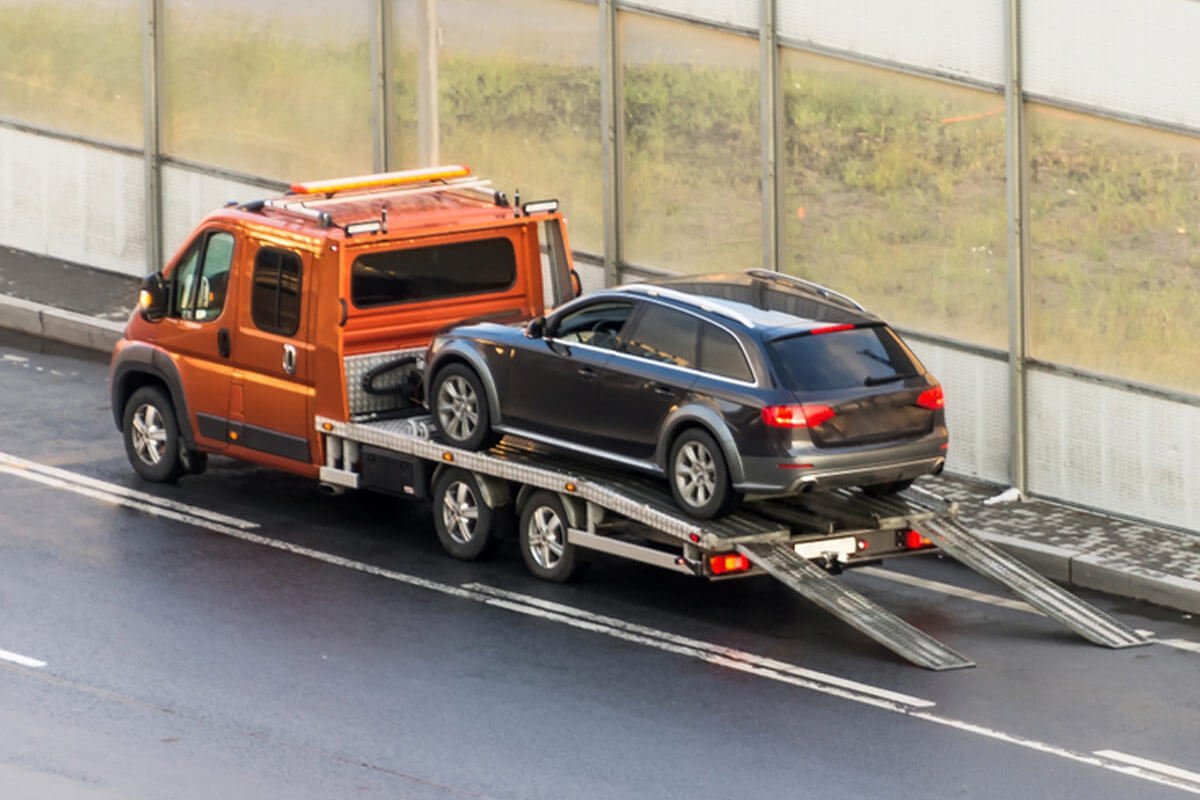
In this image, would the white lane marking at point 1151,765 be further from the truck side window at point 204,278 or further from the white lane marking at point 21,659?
the truck side window at point 204,278

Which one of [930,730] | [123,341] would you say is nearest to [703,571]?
[930,730]

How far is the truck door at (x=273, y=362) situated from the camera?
15984 millimetres

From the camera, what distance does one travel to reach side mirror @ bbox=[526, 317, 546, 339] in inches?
592

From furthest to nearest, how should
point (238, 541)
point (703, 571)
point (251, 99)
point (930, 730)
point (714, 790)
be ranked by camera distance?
point (251, 99) < point (238, 541) < point (703, 571) < point (930, 730) < point (714, 790)

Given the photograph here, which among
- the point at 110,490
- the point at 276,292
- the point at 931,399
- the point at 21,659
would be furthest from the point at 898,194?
the point at 21,659

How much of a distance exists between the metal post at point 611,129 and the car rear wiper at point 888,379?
6.68m

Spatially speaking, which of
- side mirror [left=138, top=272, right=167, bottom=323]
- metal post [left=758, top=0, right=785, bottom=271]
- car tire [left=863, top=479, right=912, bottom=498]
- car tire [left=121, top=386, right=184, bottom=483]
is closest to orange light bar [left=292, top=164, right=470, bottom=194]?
side mirror [left=138, top=272, right=167, bottom=323]

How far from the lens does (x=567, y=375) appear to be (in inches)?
583

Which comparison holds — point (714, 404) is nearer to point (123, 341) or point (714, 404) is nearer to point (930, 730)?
point (930, 730)

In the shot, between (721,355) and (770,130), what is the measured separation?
542 cm

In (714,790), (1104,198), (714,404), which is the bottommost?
(714,790)

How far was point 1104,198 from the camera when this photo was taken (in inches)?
661

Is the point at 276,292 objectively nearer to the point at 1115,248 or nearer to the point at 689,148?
the point at 689,148

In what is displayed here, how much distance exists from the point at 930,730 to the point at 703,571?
6.40ft
